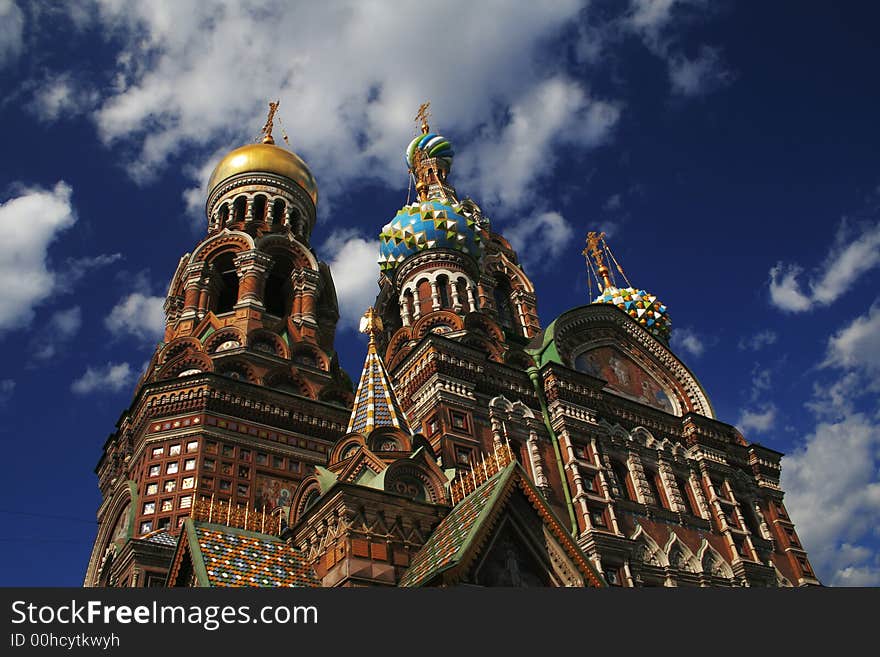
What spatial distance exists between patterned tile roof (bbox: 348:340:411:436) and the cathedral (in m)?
0.04

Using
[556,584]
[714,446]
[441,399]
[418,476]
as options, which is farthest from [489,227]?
[556,584]

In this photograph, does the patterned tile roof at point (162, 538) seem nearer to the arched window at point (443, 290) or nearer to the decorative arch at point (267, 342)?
the decorative arch at point (267, 342)

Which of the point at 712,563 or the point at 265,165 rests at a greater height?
the point at 265,165

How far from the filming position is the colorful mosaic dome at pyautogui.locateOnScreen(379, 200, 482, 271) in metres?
21.3

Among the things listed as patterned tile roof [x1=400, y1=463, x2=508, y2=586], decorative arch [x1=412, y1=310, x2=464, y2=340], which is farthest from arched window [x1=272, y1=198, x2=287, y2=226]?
patterned tile roof [x1=400, y1=463, x2=508, y2=586]

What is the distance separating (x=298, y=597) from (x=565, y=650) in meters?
2.00

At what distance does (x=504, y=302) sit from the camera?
24.7 meters

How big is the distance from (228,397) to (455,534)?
9.53 m

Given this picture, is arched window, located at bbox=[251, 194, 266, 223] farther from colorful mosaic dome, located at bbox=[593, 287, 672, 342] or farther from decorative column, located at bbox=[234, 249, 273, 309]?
colorful mosaic dome, located at bbox=[593, 287, 672, 342]

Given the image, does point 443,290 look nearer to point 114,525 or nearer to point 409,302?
point 409,302

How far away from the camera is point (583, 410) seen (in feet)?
55.7

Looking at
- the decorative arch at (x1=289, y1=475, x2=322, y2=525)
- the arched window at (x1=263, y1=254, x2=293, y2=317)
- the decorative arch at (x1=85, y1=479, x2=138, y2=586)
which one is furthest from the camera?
the arched window at (x1=263, y1=254, x2=293, y2=317)

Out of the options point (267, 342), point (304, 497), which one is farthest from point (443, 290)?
point (304, 497)

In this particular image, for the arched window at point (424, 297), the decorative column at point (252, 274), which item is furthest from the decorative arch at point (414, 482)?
the decorative column at point (252, 274)
